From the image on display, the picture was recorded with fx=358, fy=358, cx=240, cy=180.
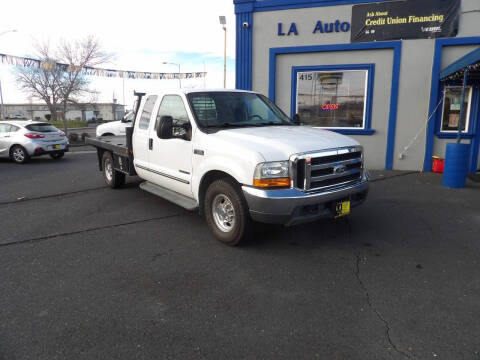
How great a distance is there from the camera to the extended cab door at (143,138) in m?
5.91

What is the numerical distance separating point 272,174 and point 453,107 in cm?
818

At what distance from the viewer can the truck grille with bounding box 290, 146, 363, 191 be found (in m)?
3.96

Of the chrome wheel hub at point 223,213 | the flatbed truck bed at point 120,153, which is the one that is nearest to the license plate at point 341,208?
the chrome wheel hub at point 223,213

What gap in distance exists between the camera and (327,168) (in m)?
4.17

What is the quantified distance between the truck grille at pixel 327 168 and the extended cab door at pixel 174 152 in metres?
1.66

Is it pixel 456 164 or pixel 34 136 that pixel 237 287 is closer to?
pixel 456 164

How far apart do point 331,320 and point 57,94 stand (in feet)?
98.2

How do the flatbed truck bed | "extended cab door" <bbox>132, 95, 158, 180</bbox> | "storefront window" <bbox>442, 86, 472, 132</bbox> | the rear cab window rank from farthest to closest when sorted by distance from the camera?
the rear cab window, "storefront window" <bbox>442, 86, 472, 132</bbox>, the flatbed truck bed, "extended cab door" <bbox>132, 95, 158, 180</bbox>

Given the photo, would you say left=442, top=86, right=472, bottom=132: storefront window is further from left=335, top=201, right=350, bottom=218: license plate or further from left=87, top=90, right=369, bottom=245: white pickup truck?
left=335, top=201, right=350, bottom=218: license plate

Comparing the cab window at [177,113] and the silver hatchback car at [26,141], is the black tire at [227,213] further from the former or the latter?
the silver hatchback car at [26,141]

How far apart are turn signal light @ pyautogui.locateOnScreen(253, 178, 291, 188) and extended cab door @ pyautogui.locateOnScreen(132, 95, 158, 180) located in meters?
2.51

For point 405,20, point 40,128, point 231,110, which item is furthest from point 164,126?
point 40,128

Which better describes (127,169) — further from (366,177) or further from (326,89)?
(326,89)

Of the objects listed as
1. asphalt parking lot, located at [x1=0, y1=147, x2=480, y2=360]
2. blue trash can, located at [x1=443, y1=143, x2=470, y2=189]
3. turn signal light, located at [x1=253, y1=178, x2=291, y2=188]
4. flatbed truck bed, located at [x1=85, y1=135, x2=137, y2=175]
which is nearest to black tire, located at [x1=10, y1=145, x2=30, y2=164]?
flatbed truck bed, located at [x1=85, y1=135, x2=137, y2=175]
